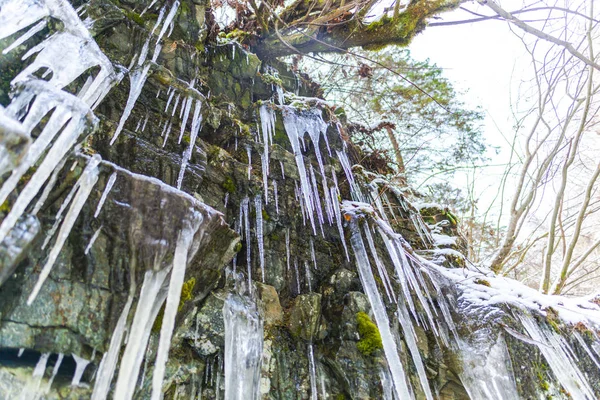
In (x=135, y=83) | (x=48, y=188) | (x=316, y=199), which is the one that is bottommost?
(x=48, y=188)

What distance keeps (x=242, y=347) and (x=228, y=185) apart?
1.99 metres

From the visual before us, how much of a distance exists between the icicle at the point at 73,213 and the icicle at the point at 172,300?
0.67m

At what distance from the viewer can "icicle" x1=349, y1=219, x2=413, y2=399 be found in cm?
353

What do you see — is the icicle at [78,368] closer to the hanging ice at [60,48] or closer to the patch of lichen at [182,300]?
the patch of lichen at [182,300]

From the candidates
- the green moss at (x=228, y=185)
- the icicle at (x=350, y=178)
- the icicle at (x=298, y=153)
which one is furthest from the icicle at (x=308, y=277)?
the icicle at (x=350, y=178)

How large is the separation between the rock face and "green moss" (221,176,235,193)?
0.05 feet

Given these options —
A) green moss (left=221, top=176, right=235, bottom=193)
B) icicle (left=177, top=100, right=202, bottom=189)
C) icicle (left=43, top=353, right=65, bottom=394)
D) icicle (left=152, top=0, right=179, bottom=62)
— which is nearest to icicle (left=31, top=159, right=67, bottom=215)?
icicle (left=43, top=353, right=65, bottom=394)

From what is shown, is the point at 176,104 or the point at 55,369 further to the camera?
the point at 176,104

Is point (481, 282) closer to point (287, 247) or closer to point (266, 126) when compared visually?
point (287, 247)

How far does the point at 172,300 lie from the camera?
2.33m

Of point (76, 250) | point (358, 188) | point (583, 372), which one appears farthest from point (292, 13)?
point (583, 372)

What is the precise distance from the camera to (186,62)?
5.12m

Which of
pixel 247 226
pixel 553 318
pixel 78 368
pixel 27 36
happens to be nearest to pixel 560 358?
pixel 553 318

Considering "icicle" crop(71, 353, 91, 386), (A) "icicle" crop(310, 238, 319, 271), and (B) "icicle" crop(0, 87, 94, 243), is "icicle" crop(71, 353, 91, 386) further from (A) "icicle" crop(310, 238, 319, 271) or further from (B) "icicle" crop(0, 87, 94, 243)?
(A) "icicle" crop(310, 238, 319, 271)
